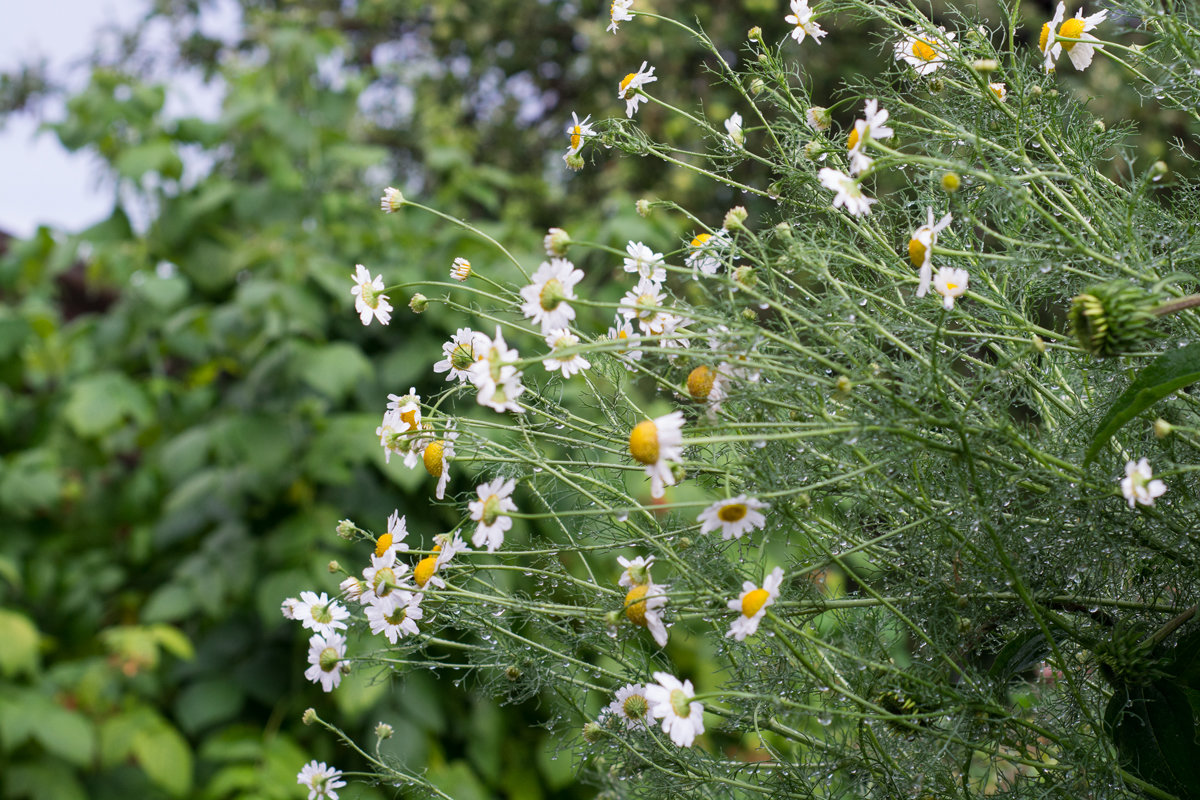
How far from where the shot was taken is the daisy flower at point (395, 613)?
41 centimetres

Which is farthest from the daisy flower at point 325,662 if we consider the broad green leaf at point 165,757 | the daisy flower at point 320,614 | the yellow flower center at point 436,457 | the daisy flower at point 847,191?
the broad green leaf at point 165,757

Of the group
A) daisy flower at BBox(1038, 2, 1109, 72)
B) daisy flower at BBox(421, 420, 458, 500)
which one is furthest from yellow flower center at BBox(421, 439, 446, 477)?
daisy flower at BBox(1038, 2, 1109, 72)

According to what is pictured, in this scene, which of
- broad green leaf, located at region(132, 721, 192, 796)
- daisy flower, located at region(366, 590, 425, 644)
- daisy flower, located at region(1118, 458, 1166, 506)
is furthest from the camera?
broad green leaf, located at region(132, 721, 192, 796)

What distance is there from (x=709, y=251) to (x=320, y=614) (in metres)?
0.26

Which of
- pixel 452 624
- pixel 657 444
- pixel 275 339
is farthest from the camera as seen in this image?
pixel 275 339

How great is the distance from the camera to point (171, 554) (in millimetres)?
1520

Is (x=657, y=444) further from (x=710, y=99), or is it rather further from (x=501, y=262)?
(x=710, y=99)

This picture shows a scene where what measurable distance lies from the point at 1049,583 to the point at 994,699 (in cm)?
5

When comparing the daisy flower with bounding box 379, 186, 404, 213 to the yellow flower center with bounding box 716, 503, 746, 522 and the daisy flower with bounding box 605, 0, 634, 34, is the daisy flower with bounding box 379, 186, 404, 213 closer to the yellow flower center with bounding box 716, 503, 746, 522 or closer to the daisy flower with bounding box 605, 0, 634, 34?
the daisy flower with bounding box 605, 0, 634, 34

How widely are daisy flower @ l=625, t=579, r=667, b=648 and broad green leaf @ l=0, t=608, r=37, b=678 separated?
3.63 ft

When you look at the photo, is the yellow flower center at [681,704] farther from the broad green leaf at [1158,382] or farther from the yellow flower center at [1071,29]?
the yellow flower center at [1071,29]

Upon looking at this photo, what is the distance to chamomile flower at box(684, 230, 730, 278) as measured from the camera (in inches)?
16.7

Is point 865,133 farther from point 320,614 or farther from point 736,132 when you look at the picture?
point 320,614

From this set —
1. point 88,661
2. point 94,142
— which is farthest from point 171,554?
point 94,142
